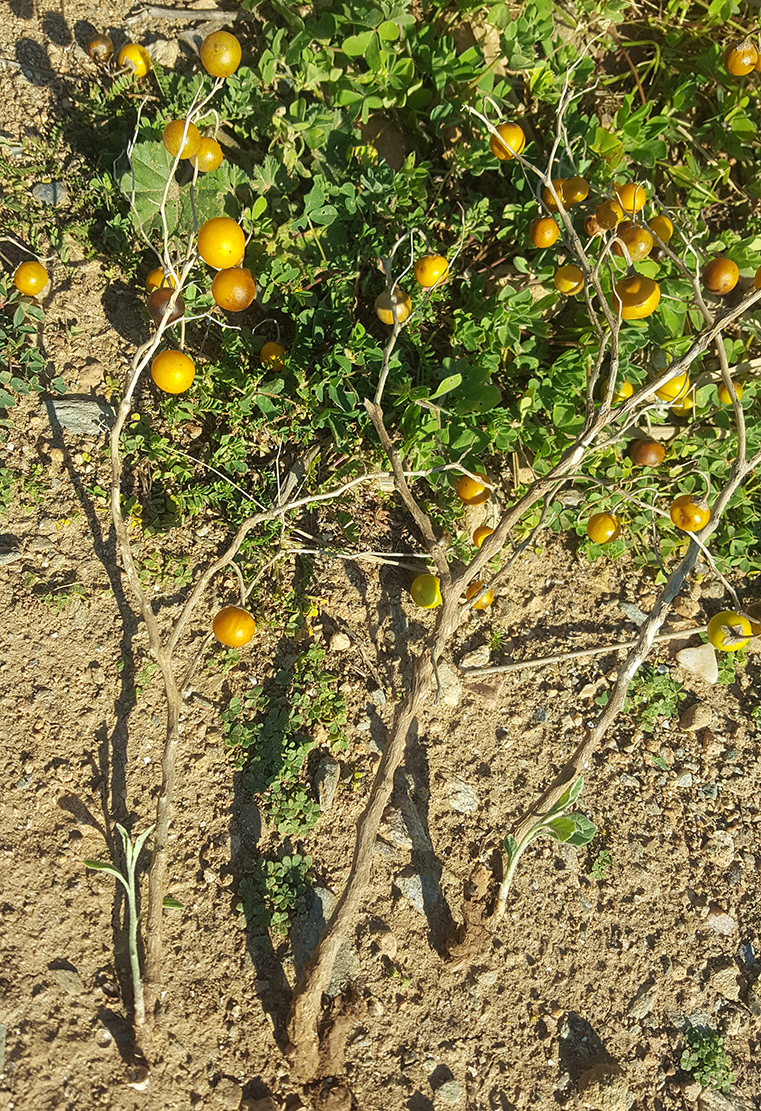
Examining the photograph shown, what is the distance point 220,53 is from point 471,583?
2045 millimetres

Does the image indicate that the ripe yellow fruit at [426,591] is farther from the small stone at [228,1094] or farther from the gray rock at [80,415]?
the small stone at [228,1094]

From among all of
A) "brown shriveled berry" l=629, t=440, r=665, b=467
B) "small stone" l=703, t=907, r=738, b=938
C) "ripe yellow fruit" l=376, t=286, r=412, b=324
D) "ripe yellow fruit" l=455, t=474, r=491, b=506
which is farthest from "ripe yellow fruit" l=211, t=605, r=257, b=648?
"small stone" l=703, t=907, r=738, b=938

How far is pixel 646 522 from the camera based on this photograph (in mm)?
3215

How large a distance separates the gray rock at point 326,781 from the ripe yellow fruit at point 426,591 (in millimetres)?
635

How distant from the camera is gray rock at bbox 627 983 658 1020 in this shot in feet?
8.37

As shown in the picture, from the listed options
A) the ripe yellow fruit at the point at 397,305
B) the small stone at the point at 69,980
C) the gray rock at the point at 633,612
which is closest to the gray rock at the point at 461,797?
the gray rock at the point at 633,612

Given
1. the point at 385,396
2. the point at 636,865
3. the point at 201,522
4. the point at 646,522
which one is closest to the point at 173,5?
the point at 385,396

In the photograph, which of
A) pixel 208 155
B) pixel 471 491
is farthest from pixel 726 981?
pixel 208 155

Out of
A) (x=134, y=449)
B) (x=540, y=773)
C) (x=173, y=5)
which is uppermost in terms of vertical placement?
(x=173, y=5)

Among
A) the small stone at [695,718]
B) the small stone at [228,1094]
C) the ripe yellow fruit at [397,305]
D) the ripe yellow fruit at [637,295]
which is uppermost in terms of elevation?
the ripe yellow fruit at [397,305]

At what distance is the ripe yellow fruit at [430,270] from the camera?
8.96ft

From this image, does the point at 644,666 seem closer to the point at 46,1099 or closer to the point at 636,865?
the point at 636,865

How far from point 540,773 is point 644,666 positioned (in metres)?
0.64

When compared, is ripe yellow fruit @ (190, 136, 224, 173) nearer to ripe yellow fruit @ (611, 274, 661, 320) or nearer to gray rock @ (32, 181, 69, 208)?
gray rock @ (32, 181, 69, 208)
